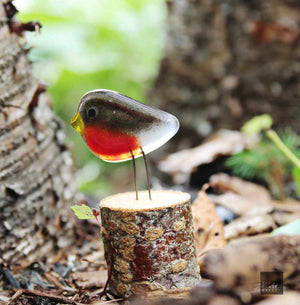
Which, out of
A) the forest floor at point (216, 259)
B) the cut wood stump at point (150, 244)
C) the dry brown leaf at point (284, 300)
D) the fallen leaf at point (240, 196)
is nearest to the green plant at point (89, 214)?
the cut wood stump at point (150, 244)

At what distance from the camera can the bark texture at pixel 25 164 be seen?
4.85 feet

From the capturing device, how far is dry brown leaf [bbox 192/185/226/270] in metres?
1.50

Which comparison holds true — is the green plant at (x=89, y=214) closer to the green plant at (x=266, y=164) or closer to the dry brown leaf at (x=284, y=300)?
the dry brown leaf at (x=284, y=300)

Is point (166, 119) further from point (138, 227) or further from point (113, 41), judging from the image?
point (113, 41)

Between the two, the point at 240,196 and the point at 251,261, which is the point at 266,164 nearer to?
the point at 240,196

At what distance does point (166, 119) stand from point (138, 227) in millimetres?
370

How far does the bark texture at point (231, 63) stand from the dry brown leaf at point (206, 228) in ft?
5.16

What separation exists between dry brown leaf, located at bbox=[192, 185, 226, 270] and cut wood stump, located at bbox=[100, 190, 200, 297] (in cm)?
23

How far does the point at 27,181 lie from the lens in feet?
5.11

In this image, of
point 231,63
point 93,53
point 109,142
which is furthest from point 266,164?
point 93,53

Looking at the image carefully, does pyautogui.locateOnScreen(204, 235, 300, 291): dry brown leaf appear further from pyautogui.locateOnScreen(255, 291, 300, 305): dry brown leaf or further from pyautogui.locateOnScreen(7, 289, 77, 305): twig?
pyautogui.locateOnScreen(7, 289, 77, 305): twig

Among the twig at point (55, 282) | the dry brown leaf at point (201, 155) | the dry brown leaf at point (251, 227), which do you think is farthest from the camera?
the dry brown leaf at point (201, 155)

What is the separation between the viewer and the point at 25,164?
1.56m

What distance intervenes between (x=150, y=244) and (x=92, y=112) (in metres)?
0.46
